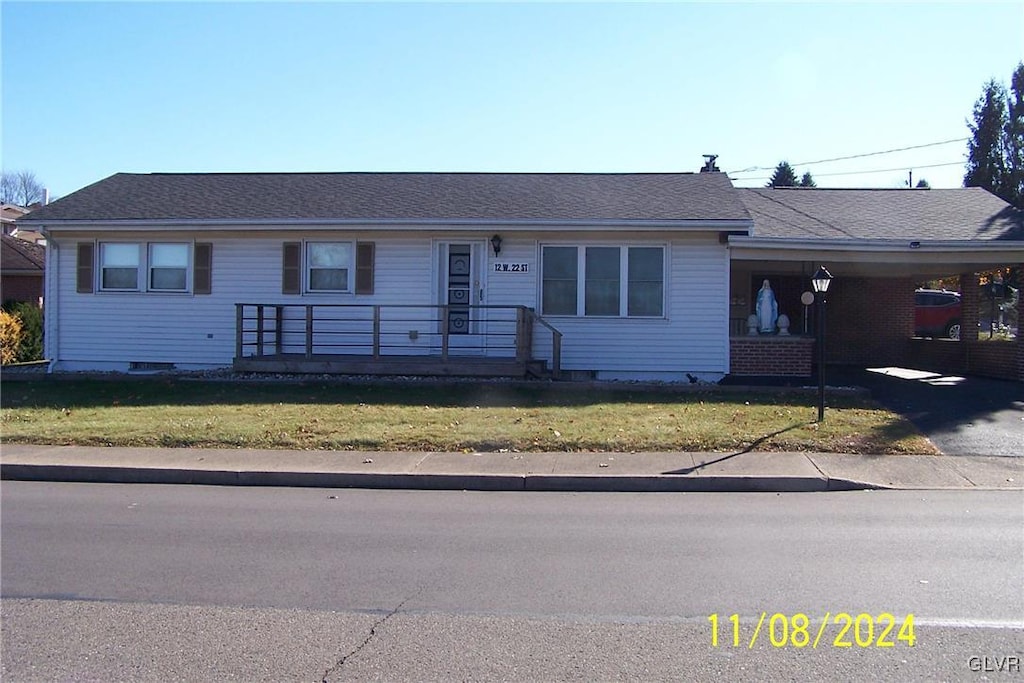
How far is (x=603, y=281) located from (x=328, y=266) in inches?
215

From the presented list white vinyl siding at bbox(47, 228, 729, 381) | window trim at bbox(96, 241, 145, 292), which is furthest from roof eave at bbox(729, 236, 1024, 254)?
window trim at bbox(96, 241, 145, 292)

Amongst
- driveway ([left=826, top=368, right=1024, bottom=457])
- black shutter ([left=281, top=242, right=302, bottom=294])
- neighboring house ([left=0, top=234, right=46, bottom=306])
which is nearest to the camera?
driveway ([left=826, top=368, right=1024, bottom=457])

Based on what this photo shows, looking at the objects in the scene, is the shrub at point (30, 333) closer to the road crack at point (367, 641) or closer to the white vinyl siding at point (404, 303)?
Answer: the white vinyl siding at point (404, 303)

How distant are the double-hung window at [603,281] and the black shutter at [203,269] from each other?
669 centimetres

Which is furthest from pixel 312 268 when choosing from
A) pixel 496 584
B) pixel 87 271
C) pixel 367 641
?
pixel 367 641

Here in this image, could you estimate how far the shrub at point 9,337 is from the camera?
23125 mm

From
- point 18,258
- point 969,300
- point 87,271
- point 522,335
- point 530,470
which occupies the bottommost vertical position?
point 530,470

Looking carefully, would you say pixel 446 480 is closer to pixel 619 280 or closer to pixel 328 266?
pixel 619 280

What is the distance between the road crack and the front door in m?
11.7

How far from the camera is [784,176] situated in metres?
62.4

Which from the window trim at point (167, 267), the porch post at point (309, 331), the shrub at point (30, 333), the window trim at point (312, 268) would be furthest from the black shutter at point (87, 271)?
the shrub at point (30, 333)
